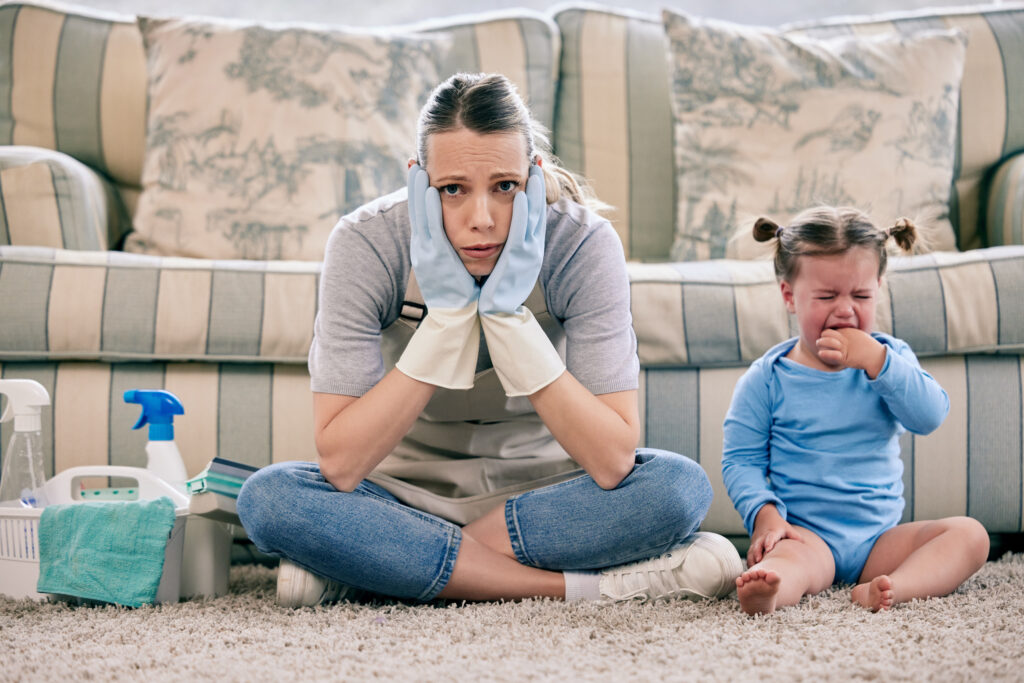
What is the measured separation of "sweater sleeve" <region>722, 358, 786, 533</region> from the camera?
4.01ft

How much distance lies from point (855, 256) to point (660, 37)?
1158 millimetres

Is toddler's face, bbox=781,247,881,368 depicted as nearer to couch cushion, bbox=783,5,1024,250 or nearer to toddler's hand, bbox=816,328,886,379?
toddler's hand, bbox=816,328,886,379

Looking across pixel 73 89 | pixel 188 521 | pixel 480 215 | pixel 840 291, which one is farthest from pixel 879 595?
pixel 73 89

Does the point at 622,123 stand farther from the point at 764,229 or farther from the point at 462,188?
the point at 462,188

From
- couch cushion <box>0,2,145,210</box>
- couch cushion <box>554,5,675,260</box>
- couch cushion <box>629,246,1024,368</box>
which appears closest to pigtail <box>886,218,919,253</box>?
couch cushion <box>629,246,1024,368</box>

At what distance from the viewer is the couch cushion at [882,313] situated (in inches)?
53.6

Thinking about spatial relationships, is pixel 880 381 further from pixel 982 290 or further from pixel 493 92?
pixel 493 92

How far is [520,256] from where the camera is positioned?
1.05 meters

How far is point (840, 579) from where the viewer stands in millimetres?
1182

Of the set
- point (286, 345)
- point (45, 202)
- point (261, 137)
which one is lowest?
point (286, 345)

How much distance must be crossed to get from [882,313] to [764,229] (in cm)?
24

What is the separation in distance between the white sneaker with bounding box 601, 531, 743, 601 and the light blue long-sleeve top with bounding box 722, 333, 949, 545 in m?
0.13

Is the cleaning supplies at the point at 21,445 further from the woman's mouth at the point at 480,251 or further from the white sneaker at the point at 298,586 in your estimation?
the woman's mouth at the point at 480,251

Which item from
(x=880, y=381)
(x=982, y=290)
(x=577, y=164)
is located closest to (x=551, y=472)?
(x=880, y=381)
